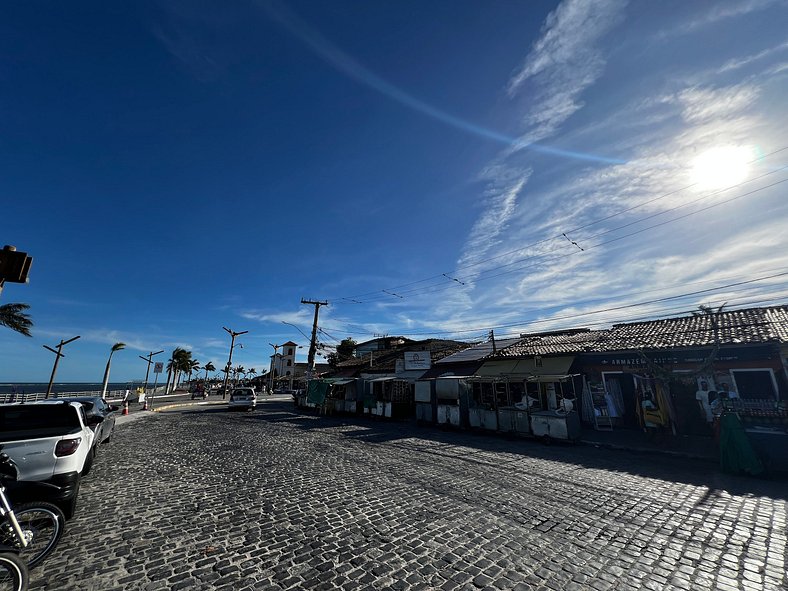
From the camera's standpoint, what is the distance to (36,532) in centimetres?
407

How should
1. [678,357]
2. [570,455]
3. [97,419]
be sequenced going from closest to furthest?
[97,419] < [570,455] < [678,357]

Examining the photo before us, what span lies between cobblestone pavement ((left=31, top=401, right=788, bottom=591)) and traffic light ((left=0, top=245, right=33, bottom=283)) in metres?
3.53

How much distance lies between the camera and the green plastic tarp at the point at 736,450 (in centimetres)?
820

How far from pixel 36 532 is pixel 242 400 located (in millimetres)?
23500

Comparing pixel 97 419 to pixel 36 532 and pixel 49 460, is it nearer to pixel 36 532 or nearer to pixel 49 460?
pixel 49 460

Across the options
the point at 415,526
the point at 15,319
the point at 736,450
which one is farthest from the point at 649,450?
the point at 15,319

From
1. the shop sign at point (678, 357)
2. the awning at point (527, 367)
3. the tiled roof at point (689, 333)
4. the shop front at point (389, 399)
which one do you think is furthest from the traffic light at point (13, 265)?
the shop front at point (389, 399)

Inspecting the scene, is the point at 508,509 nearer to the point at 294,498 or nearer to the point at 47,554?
the point at 294,498

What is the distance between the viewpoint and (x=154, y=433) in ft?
46.4

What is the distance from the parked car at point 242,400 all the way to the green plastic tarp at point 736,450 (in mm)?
26815

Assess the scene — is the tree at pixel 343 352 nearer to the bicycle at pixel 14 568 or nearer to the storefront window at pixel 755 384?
the storefront window at pixel 755 384

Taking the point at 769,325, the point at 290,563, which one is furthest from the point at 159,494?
the point at 769,325

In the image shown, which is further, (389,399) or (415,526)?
(389,399)

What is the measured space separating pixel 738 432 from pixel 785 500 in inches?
102
